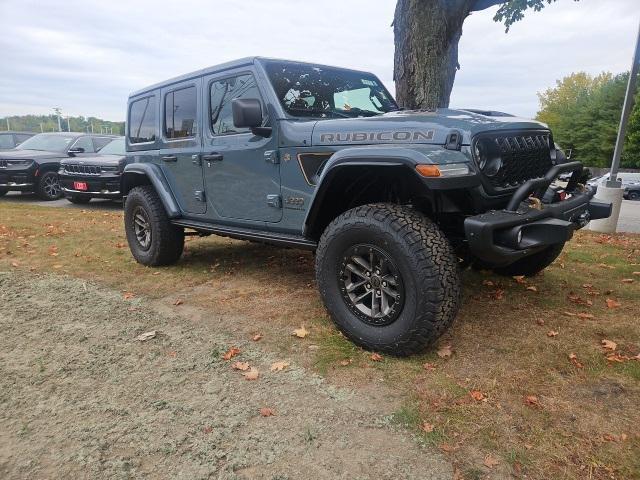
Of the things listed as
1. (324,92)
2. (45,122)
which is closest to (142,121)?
(324,92)

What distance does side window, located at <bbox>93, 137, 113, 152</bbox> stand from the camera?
12416 millimetres

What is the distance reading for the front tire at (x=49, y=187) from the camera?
11969mm

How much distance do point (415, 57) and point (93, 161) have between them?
7599 millimetres

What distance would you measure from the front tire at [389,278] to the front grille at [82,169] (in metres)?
8.91

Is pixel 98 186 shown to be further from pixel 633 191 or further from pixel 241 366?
pixel 633 191

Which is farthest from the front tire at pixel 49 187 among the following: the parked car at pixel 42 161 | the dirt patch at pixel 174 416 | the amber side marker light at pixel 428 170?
the amber side marker light at pixel 428 170

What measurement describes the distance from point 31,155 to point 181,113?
9415 mm

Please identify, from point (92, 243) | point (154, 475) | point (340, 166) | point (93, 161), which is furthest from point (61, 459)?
point (93, 161)

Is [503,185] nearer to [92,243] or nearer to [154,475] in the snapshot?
[154,475]

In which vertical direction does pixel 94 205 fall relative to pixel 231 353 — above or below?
below

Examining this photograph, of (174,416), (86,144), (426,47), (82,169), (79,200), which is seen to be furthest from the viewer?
(86,144)

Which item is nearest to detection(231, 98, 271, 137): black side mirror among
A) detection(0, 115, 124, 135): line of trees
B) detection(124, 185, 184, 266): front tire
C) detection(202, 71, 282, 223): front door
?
detection(202, 71, 282, 223): front door

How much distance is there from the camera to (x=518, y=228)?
270cm

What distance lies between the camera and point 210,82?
4.26 m
